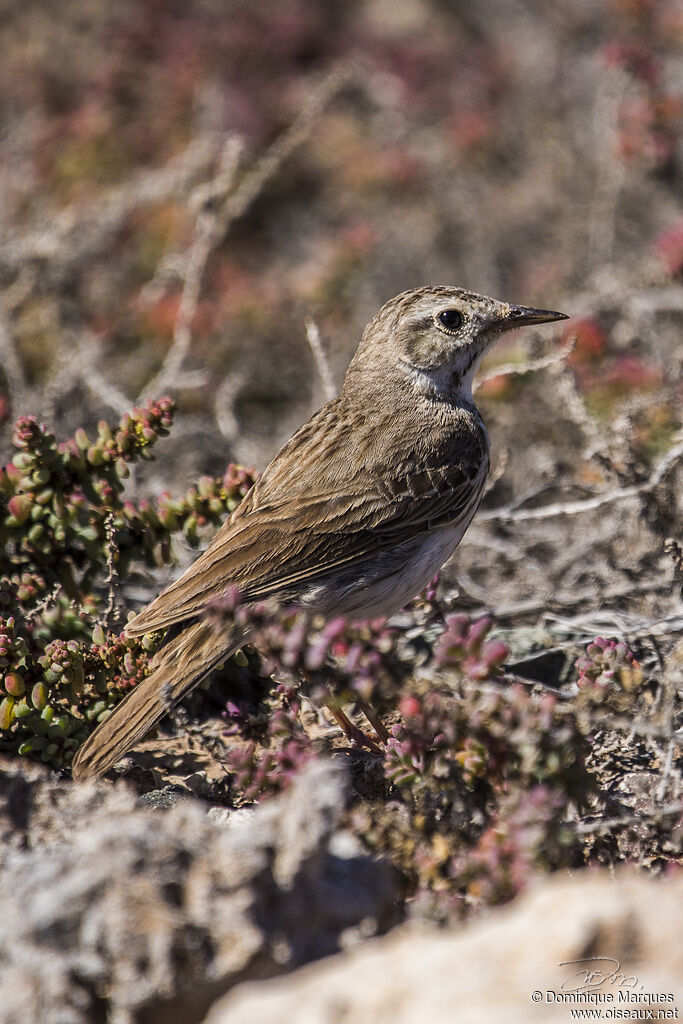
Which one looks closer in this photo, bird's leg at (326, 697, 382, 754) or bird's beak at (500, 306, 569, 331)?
bird's leg at (326, 697, 382, 754)

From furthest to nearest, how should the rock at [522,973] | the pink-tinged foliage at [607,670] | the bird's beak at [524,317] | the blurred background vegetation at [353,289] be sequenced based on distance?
1. the bird's beak at [524,317]
2. the blurred background vegetation at [353,289]
3. the pink-tinged foliage at [607,670]
4. the rock at [522,973]

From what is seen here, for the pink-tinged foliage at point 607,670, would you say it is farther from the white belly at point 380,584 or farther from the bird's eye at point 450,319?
the bird's eye at point 450,319

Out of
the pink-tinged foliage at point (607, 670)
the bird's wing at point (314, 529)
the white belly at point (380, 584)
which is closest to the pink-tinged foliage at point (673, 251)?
the bird's wing at point (314, 529)

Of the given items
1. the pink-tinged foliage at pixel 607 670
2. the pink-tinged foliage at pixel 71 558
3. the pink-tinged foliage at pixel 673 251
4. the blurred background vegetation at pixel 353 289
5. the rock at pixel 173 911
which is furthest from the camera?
the pink-tinged foliage at pixel 673 251

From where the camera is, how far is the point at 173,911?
2.53 m

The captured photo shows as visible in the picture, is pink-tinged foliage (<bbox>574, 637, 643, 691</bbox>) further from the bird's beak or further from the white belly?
the bird's beak

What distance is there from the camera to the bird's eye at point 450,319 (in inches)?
206

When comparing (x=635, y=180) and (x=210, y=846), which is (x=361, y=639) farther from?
(x=635, y=180)

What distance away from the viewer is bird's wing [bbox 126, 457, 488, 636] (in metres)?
4.29

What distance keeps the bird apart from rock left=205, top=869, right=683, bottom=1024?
1616mm

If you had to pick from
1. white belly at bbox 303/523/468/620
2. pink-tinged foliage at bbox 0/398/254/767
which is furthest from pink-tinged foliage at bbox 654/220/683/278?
pink-tinged foliage at bbox 0/398/254/767

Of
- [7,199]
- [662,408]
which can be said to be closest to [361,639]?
[662,408]

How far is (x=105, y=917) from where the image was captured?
2.49 meters

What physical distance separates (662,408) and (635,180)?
4079 mm
